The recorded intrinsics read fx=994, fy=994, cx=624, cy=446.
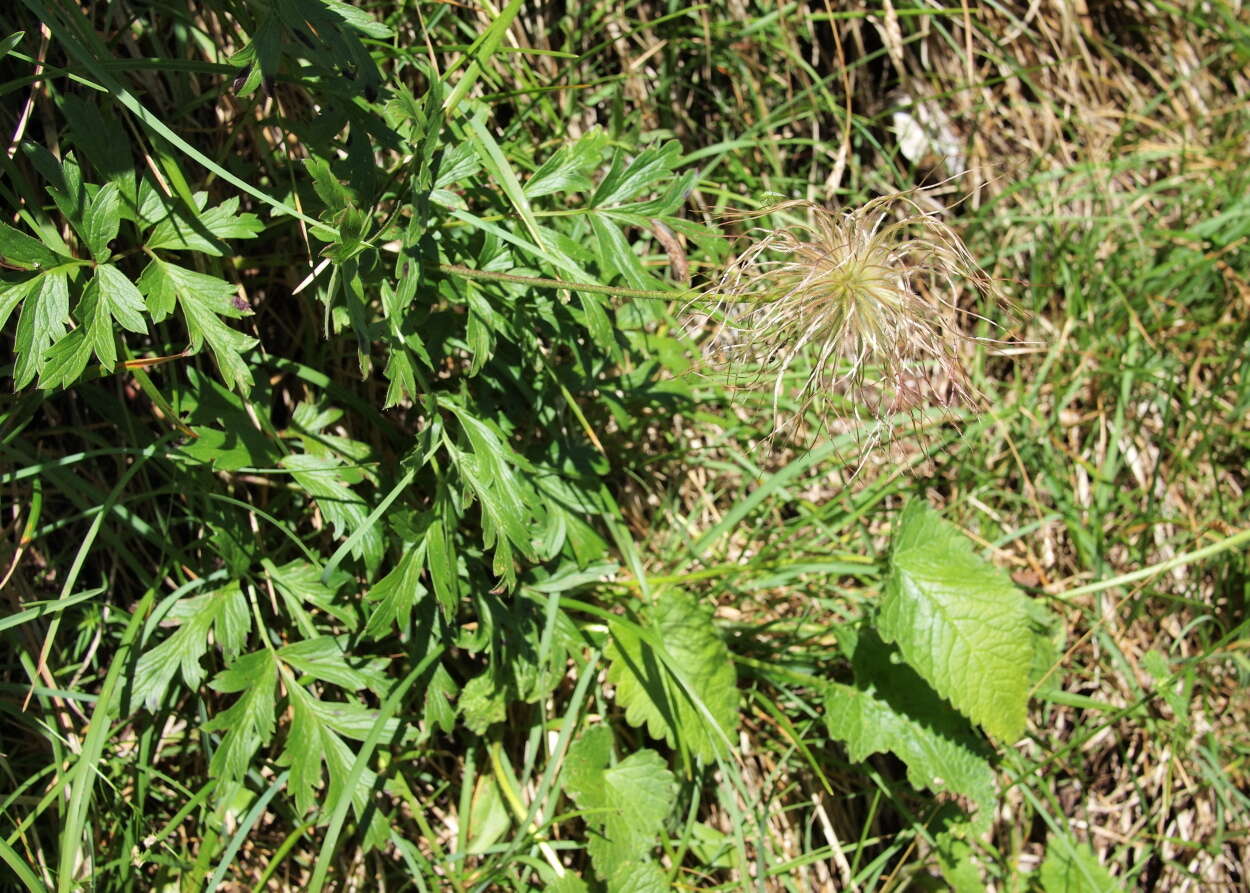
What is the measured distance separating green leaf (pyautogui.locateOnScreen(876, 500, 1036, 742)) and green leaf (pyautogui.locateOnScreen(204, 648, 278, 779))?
1351 millimetres

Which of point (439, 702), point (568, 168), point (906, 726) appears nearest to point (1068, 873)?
point (906, 726)

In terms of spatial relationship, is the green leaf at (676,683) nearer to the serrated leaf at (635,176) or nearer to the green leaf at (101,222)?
the serrated leaf at (635,176)

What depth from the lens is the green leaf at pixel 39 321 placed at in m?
1.63

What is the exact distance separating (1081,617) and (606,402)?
1697 millimetres

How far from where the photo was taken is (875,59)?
3.25m

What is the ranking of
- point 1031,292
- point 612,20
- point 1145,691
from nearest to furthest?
point 612,20 < point 1145,691 < point 1031,292

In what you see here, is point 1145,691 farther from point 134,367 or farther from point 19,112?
point 19,112

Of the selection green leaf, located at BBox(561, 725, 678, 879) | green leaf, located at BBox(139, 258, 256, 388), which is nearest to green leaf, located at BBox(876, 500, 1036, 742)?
green leaf, located at BBox(561, 725, 678, 879)

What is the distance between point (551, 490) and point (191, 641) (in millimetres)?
796

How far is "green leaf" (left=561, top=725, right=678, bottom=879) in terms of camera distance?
219 centimetres

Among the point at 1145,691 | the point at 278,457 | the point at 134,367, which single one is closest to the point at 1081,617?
the point at 1145,691

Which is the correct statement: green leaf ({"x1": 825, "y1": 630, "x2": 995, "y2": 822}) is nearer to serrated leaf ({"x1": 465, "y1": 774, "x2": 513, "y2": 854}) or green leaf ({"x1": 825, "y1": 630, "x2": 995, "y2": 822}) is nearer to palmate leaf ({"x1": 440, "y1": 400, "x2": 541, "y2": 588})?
serrated leaf ({"x1": 465, "y1": 774, "x2": 513, "y2": 854})

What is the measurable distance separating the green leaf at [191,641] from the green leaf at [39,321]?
1.96 feet

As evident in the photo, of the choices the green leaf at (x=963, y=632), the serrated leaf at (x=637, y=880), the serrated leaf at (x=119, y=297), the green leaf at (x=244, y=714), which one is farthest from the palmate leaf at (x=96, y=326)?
the green leaf at (x=963, y=632)
